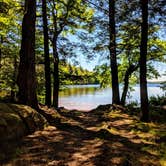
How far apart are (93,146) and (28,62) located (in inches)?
190

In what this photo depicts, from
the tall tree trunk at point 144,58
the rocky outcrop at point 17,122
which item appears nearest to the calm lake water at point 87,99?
the tall tree trunk at point 144,58

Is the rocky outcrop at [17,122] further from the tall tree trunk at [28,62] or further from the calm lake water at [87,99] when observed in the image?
the calm lake water at [87,99]

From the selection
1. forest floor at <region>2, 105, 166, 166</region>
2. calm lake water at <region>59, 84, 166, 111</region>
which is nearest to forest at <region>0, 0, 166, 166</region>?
forest floor at <region>2, 105, 166, 166</region>

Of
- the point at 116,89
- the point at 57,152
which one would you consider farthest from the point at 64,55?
the point at 57,152

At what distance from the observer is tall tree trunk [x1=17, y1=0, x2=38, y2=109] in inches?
451

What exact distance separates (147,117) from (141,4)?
4.35 m

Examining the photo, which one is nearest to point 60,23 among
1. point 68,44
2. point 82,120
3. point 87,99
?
point 68,44

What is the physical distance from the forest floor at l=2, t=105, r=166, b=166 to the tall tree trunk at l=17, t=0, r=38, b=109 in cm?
143

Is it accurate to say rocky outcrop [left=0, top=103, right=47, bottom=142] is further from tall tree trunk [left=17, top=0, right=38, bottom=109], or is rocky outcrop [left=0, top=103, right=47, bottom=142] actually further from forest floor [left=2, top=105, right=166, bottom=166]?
tall tree trunk [left=17, top=0, right=38, bottom=109]

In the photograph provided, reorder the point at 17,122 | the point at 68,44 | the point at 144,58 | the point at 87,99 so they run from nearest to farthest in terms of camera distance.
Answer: the point at 17,122, the point at 144,58, the point at 68,44, the point at 87,99

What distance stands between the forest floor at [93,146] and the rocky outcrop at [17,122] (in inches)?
10.0

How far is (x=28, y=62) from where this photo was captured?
11594mm

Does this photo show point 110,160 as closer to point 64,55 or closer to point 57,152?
point 57,152

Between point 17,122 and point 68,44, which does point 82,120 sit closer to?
point 17,122
